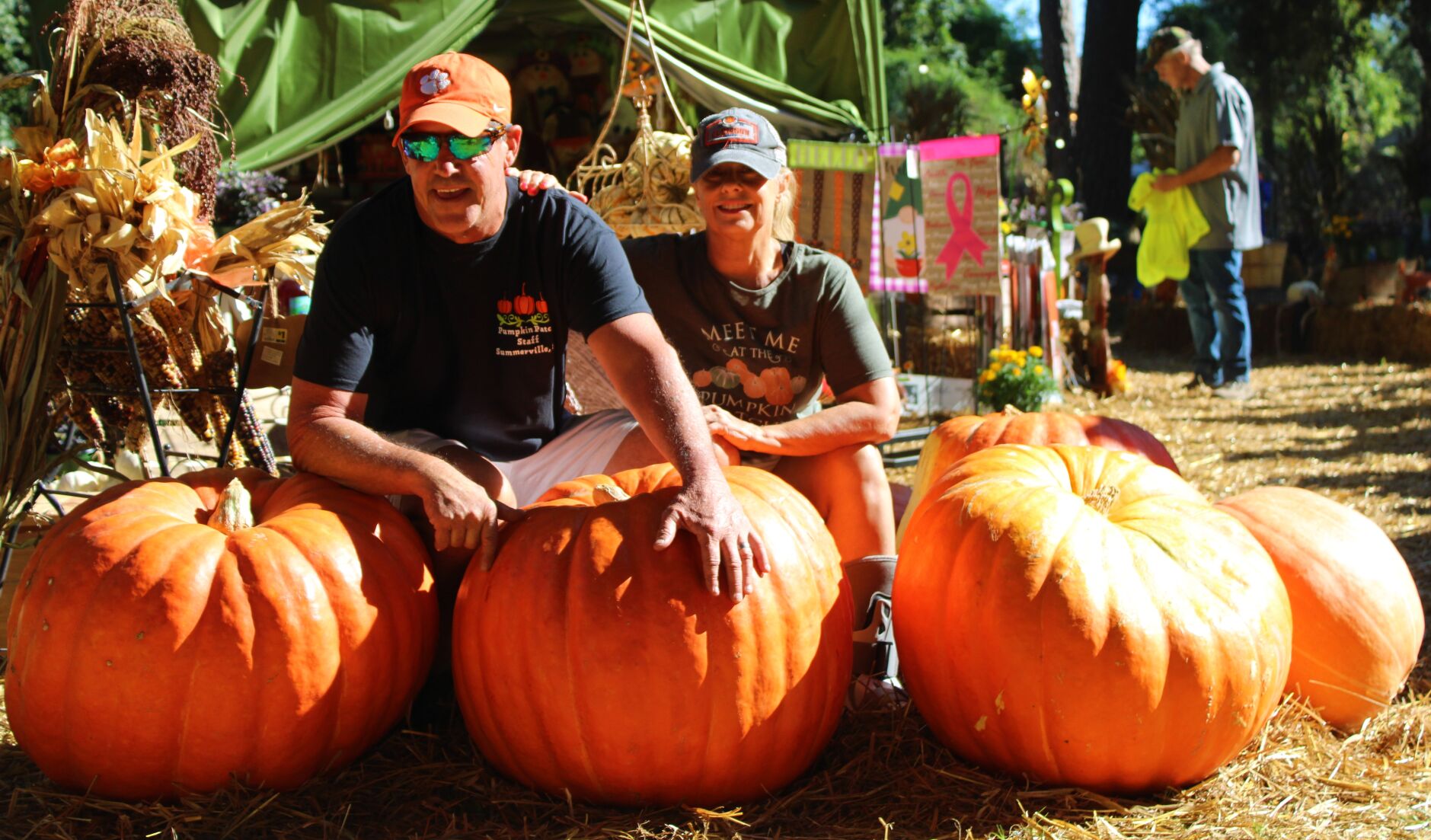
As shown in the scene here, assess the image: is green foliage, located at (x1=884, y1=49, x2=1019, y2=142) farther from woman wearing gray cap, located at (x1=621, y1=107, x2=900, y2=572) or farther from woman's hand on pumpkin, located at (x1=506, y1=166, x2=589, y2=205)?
woman's hand on pumpkin, located at (x1=506, y1=166, x2=589, y2=205)

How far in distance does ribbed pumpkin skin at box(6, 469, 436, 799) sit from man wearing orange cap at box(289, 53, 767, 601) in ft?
0.77

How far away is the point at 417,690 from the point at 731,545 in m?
0.76

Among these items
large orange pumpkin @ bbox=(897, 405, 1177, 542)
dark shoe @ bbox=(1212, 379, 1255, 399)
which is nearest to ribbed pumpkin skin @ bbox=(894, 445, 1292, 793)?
large orange pumpkin @ bbox=(897, 405, 1177, 542)

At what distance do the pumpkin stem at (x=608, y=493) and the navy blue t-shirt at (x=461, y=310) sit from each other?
1.20 feet

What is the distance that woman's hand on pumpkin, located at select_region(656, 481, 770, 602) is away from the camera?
6.23 ft

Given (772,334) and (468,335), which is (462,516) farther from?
(772,334)

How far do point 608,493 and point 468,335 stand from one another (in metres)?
0.60

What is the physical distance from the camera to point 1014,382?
6918 millimetres

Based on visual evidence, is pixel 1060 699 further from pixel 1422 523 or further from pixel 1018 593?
pixel 1422 523

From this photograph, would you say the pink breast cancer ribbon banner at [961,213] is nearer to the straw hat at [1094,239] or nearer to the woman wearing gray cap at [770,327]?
the straw hat at [1094,239]

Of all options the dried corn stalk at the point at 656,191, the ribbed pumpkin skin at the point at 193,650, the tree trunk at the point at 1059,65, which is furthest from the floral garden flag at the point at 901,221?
the tree trunk at the point at 1059,65

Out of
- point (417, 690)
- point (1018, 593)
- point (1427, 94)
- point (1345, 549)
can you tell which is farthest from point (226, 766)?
point (1427, 94)

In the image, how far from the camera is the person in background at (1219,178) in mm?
7355

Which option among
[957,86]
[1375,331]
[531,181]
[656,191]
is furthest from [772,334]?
[957,86]
